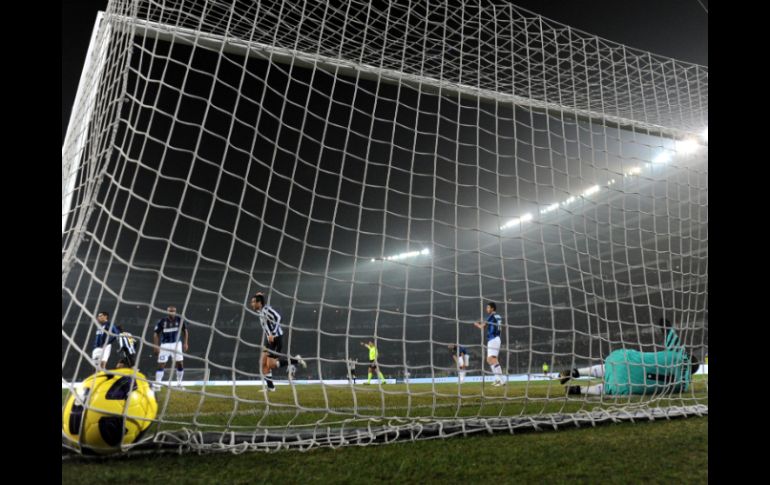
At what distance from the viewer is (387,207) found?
59.6 ft

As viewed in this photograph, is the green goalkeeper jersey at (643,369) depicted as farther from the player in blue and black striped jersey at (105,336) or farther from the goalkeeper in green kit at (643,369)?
the player in blue and black striped jersey at (105,336)

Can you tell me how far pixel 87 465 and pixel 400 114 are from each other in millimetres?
13042

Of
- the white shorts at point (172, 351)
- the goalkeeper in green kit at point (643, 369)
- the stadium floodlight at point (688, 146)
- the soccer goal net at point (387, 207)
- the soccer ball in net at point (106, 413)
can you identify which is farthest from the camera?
the stadium floodlight at point (688, 146)

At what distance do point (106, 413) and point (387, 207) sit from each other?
657 inches

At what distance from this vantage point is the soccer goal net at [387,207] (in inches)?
96.7

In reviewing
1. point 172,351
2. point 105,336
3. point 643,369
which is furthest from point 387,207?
point 172,351

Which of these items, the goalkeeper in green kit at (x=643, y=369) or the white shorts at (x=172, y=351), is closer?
the white shorts at (x=172, y=351)

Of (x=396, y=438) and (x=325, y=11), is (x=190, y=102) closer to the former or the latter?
(x=325, y=11)

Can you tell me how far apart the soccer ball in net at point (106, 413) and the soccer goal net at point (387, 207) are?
86mm

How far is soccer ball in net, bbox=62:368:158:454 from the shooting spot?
164 centimetres

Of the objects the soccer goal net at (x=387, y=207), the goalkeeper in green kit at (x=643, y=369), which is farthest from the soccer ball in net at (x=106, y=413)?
the goalkeeper in green kit at (x=643, y=369)

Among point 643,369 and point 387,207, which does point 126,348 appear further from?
point 387,207
